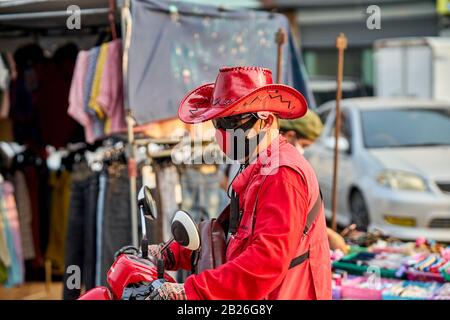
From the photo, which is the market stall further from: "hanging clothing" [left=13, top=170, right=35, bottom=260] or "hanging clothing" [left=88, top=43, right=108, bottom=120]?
"hanging clothing" [left=13, top=170, right=35, bottom=260]

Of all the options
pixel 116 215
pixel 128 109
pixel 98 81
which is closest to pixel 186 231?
pixel 128 109

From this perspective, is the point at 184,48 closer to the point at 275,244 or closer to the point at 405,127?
the point at 275,244

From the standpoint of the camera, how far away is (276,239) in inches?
96.4

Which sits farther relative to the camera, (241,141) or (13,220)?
(13,220)

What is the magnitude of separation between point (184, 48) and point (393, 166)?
354 centimetres

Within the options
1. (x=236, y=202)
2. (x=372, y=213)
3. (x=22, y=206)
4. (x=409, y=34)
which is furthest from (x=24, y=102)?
(x=409, y=34)

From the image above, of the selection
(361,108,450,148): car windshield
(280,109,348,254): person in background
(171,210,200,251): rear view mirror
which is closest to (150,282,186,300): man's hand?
(171,210,200,251): rear view mirror

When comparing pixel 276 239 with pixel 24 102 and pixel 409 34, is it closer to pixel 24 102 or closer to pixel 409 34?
pixel 24 102

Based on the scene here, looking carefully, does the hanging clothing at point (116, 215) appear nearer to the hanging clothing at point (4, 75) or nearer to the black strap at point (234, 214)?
the hanging clothing at point (4, 75)

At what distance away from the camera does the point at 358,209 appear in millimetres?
8508

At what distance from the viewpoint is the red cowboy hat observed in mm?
2658

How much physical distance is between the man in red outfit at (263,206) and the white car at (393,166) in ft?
16.6

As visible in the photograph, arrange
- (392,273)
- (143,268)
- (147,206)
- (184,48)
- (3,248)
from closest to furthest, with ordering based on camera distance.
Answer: (143,268), (147,206), (392,273), (184,48), (3,248)
